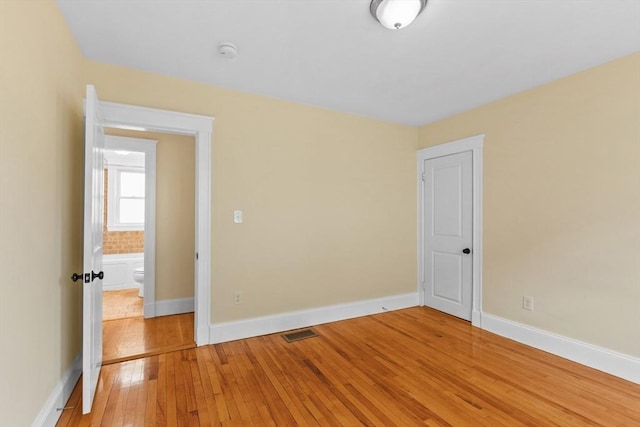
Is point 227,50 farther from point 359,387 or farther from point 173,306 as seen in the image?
point 173,306

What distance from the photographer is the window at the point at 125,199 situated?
5.57m

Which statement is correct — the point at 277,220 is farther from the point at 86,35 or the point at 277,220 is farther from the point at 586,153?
the point at 586,153

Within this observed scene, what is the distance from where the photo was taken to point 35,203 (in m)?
1.64

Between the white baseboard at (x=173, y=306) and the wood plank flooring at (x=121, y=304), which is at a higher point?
the white baseboard at (x=173, y=306)

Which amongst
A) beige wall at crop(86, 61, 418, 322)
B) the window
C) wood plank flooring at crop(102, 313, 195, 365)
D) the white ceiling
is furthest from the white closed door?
the window

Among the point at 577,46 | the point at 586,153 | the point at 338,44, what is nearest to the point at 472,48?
the point at 577,46

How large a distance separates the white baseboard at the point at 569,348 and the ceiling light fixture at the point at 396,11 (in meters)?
3.04

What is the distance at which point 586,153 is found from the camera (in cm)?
270

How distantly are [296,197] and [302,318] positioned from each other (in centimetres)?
140

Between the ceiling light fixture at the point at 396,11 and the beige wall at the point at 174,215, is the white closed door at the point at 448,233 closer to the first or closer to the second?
the ceiling light fixture at the point at 396,11

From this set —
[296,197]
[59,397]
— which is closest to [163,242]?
[296,197]

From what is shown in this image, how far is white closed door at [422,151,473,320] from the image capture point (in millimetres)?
3752

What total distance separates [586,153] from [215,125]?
3.45 metres

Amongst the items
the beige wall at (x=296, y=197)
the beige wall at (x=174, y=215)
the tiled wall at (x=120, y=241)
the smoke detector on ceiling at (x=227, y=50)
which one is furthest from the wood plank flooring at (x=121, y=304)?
the smoke detector on ceiling at (x=227, y=50)
